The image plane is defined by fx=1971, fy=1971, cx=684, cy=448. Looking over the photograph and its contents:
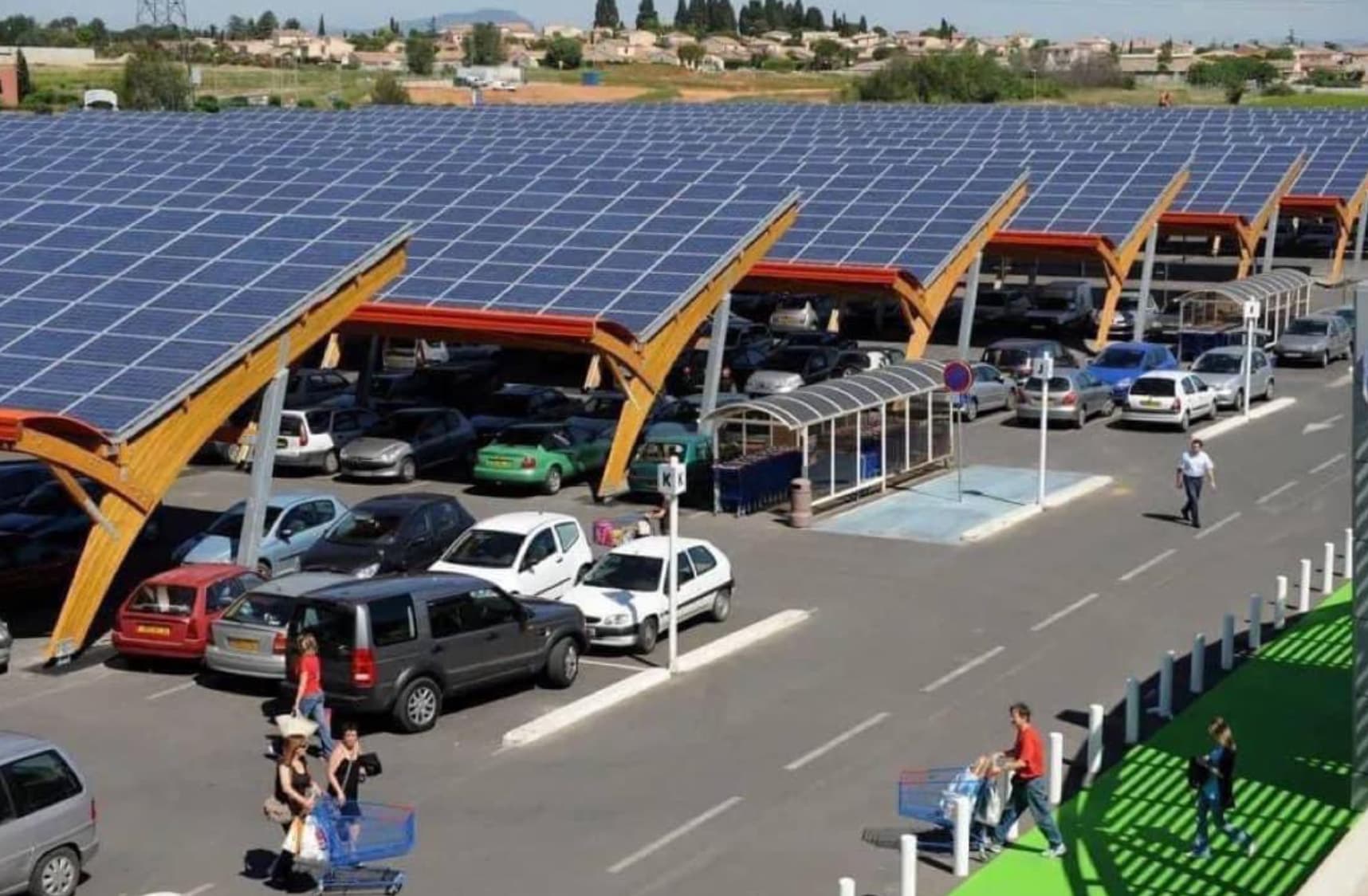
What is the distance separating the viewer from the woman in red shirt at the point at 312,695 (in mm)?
18234

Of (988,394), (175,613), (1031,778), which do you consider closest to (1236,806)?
(1031,778)

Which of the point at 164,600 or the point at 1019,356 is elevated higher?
the point at 164,600

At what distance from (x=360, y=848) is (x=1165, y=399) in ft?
86.2

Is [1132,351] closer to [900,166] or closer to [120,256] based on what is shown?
[900,166]

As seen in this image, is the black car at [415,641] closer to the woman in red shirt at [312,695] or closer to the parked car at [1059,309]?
the woman in red shirt at [312,695]

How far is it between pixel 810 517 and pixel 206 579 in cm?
1100

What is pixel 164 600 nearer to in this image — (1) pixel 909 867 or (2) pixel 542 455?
(1) pixel 909 867

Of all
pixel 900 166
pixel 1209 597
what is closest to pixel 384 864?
pixel 1209 597

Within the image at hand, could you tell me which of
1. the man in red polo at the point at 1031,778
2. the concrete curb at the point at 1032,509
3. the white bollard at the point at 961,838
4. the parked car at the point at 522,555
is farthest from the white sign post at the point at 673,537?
the concrete curb at the point at 1032,509

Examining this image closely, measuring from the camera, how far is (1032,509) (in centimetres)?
3108

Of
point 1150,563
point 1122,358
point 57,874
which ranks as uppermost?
point 57,874

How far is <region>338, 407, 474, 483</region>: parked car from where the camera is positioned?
33.9 meters

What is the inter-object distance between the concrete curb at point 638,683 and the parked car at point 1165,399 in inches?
620

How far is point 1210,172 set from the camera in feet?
192
